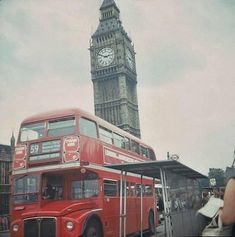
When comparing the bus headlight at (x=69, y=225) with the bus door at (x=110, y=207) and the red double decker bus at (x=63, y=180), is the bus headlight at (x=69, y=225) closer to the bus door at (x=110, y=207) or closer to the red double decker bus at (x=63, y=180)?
the red double decker bus at (x=63, y=180)

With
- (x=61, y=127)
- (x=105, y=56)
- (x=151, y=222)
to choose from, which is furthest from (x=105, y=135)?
(x=105, y=56)

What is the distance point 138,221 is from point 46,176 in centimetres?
483

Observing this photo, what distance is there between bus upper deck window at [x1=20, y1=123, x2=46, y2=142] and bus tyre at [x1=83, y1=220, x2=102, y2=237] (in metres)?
2.91

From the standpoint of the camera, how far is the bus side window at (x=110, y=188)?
10.9 meters

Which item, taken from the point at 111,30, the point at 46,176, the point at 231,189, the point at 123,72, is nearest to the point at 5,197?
the point at 46,176

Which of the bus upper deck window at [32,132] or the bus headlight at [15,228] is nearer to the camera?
the bus headlight at [15,228]

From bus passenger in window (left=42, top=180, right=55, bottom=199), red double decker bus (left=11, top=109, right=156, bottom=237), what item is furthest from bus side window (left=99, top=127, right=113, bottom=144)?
bus passenger in window (left=42, top=180, right=55, bottom=199)

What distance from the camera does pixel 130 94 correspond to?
8362 cm

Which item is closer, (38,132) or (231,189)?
(231,189)

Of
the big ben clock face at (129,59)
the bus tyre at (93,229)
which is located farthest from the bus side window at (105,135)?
the big ben clock face at (129,59)

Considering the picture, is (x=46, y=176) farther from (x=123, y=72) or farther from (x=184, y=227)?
(x=123, y=72)

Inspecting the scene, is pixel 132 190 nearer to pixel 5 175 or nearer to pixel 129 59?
pixel 5 175

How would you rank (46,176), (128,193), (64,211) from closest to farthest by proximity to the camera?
(64,211), (46,176), (128,193)

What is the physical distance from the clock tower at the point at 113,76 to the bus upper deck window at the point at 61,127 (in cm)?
6544
